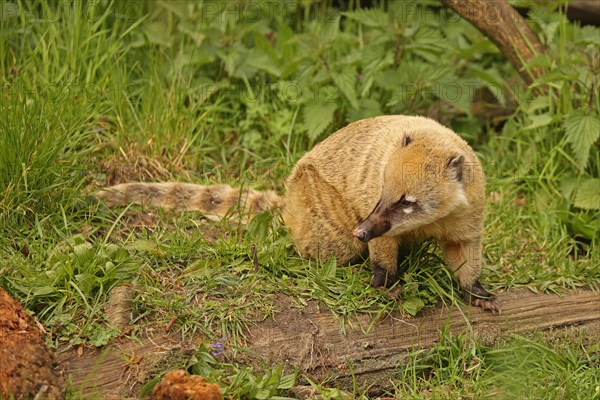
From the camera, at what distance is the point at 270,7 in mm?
6949

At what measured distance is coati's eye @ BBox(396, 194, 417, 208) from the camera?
411cm

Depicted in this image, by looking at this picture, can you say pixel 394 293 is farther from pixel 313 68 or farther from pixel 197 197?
pixel 313 68

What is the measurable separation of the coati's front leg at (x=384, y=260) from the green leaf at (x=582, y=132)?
1894 mm

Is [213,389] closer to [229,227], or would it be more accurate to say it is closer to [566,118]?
[229,227]

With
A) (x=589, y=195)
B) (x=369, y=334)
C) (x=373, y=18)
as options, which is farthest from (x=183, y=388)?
(x=373, y=18)

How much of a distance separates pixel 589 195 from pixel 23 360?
4.06 metres

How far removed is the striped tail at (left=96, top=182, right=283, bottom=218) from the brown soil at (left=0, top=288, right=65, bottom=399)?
1.48m

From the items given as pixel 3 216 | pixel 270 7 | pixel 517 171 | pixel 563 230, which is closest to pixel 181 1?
pixel 270 7

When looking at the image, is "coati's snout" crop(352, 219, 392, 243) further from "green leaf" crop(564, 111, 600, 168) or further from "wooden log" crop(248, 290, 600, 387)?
"green leaf" crop(564, 111, 600, 168)

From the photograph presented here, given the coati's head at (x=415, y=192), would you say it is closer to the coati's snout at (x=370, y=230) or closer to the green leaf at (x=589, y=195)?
the coati's snout at (x=370, y=230)

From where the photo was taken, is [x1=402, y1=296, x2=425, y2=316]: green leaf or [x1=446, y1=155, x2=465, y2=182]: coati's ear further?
[x1=402, y1=296, x2=425, y2=316]: green leaf

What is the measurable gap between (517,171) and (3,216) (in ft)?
12.4

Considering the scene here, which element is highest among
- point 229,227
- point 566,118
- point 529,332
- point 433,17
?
point 433,17

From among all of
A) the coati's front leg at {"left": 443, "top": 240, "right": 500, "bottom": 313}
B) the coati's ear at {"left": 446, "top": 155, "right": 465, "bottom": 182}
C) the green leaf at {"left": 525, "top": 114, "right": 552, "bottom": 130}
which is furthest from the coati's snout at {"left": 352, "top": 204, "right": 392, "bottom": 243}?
the green leaf at {"left": 525, "top": 114, "right": 552, "bottom": 130}
